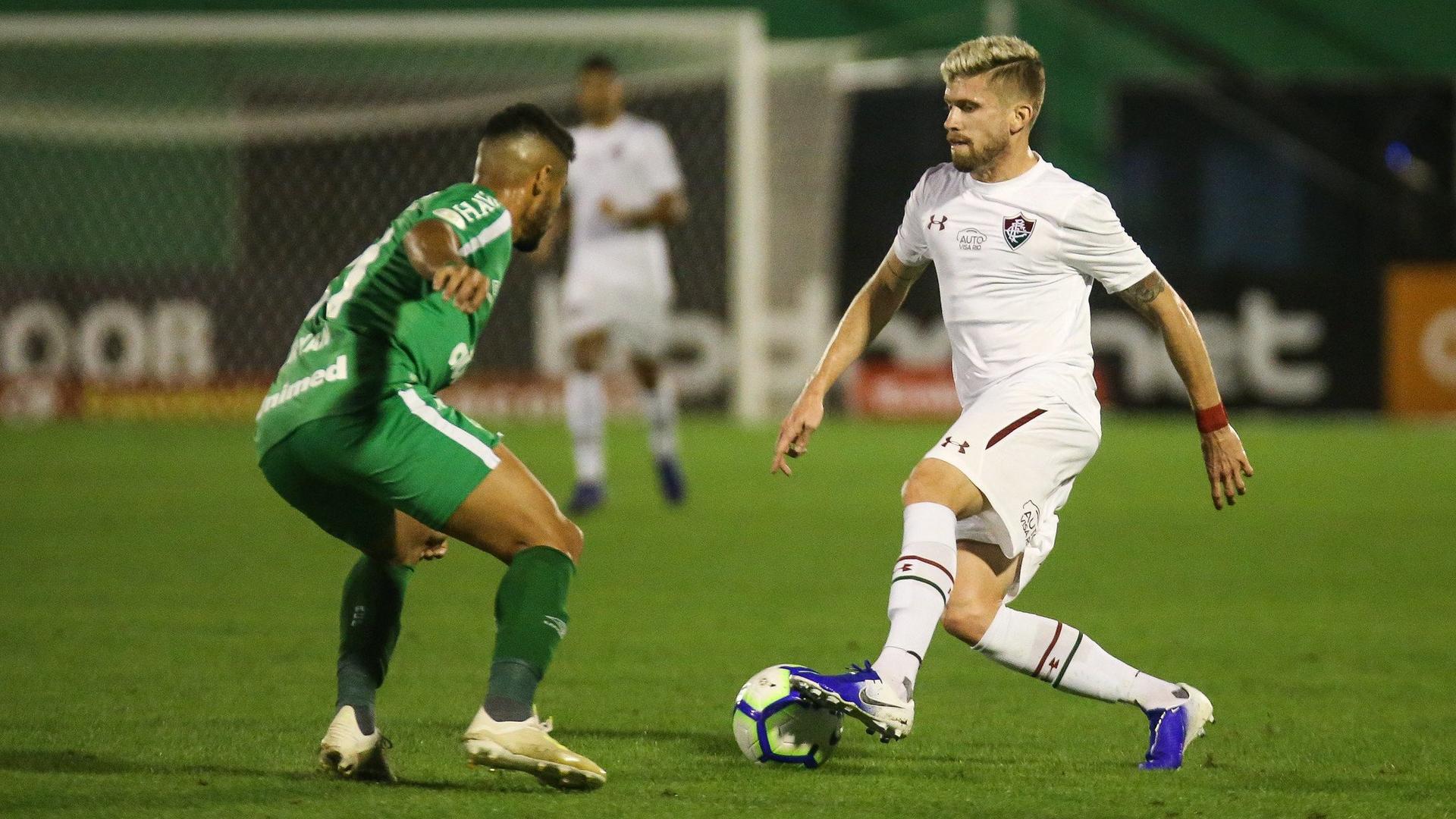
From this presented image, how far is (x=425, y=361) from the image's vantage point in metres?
4.20

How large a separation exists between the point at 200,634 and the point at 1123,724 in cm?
320

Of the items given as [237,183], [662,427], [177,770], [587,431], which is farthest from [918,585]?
[237,183]

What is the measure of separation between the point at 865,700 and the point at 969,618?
0.50 metres

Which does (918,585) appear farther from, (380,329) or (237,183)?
(237,183)

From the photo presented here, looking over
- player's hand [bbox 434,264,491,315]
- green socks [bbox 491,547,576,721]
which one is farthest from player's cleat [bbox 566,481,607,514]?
player's hand [bbox 434,264,491,315]

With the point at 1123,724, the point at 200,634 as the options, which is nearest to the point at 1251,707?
the point at 1123,724

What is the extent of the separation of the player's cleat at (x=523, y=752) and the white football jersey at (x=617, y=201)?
7449 mm

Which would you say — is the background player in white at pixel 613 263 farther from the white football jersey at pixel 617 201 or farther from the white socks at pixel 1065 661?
the white socks at pixel 1065 661

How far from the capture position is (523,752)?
12.5 ft

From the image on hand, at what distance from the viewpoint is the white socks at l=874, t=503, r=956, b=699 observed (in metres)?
4.23

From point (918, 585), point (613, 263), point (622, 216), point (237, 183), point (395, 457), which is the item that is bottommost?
point (918, 585)

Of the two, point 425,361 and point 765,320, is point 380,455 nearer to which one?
point 425,361

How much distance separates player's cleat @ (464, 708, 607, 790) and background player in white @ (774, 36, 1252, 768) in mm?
883

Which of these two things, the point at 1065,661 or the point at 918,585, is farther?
the point at 1065,661
